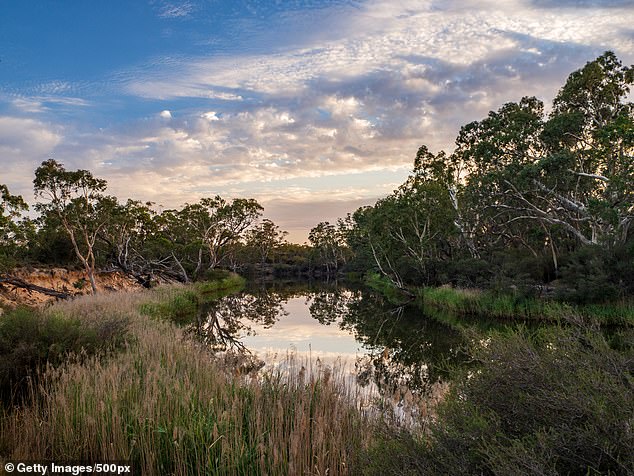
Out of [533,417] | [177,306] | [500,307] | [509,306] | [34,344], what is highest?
[533,417]

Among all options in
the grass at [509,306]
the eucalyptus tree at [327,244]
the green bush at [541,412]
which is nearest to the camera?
the green bush at [541,412]

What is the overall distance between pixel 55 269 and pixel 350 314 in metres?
22.7

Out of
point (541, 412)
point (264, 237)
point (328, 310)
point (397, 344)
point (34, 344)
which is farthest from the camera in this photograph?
point (264, 237)

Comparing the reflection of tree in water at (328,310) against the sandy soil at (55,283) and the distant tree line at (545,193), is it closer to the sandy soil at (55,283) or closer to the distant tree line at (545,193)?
the distant tree line at (545,193)

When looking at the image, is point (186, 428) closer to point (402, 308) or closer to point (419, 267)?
point (402, 308)

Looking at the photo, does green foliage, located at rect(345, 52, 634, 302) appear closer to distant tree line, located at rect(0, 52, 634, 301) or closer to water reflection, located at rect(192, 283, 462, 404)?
distant tree line, located at rect(0, 52, 634, 301)

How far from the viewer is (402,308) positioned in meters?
35.7

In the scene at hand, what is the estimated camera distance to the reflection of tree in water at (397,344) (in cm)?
1315

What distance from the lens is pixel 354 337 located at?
75.6 ft

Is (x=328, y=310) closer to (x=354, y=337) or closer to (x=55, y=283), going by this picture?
(x=354, y=337)

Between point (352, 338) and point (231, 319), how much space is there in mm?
10092

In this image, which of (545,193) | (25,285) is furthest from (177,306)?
(545,193)

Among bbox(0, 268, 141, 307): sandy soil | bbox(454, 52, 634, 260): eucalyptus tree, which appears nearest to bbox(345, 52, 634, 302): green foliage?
bbox(454, 52, 634, 260): eucalyptus tree

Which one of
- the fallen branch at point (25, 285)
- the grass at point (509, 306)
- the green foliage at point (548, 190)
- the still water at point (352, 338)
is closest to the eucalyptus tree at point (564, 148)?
the green foliage at point (548, 190)
